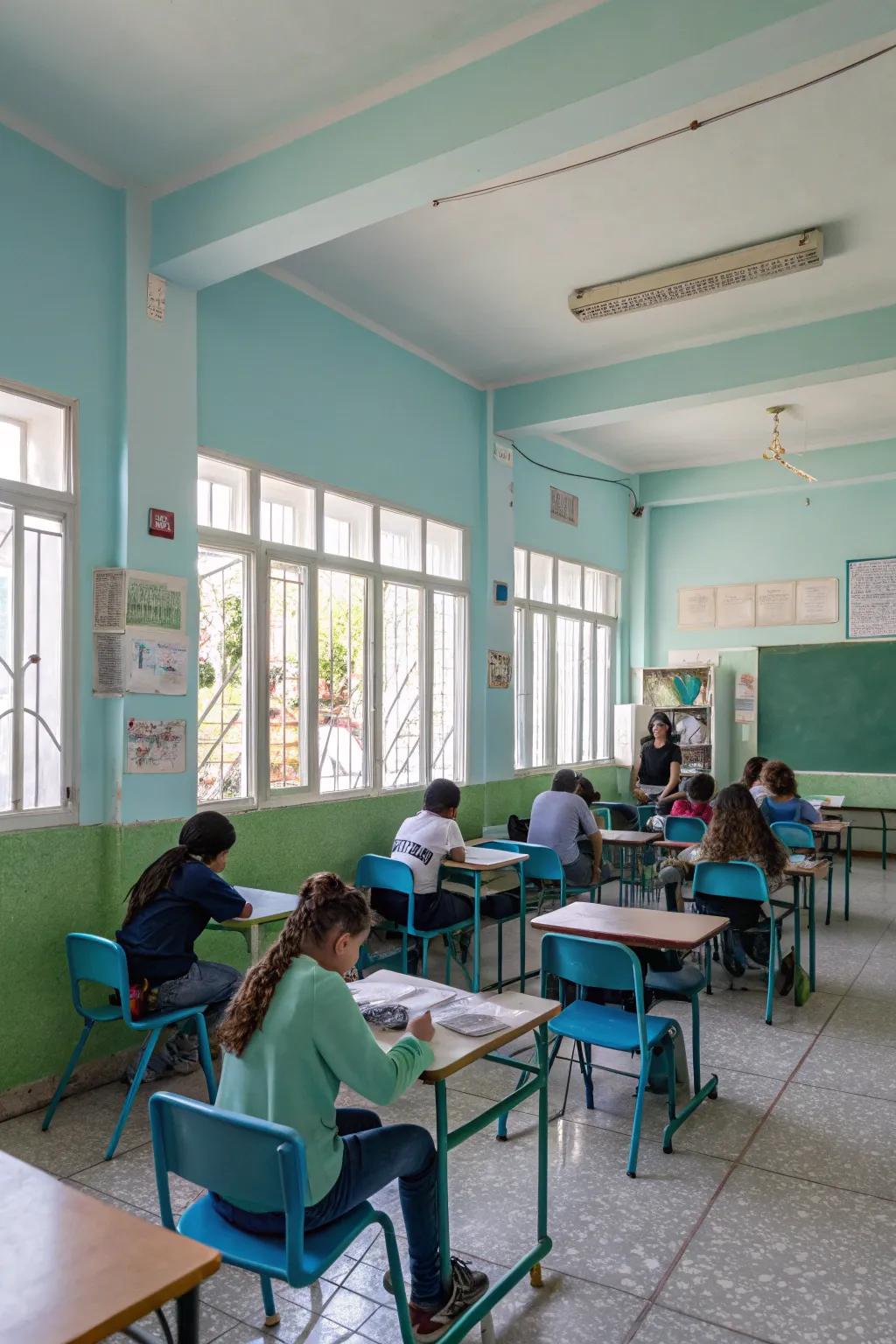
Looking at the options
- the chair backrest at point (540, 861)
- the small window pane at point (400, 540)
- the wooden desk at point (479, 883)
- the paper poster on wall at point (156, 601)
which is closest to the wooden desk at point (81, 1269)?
the paper poster on wall at point (156, 601)

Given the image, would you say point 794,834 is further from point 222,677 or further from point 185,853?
point 185,853

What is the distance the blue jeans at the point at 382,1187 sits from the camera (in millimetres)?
1811

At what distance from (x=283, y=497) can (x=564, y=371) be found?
2.36m

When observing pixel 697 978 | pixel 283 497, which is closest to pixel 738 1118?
pixel 697 978

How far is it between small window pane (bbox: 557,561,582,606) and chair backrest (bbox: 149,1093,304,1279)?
6579 millimetres

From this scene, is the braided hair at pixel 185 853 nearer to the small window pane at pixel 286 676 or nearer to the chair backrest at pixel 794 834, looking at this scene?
the small window pane at pixel 286 676

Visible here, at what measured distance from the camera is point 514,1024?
222cm

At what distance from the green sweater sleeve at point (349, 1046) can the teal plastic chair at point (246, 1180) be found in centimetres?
19

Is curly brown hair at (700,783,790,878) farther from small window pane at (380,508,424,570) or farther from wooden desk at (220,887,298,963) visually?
small window pane at (380,508,424,570)

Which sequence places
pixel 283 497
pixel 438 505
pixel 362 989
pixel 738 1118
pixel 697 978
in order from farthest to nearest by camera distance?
pixel 438 505 < pixel 283 497 < pixel 697 978 < pixel 738 1118 < pixel 362 989

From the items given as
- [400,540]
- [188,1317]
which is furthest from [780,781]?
[188,1317]

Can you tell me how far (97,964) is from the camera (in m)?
3.19

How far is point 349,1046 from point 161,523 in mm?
2691

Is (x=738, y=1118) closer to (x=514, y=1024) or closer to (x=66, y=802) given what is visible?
(x=514, y=1024)
